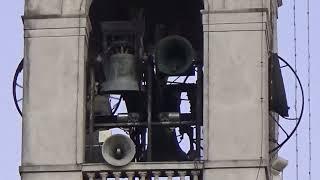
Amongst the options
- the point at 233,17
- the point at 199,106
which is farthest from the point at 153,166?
the point at 233,17

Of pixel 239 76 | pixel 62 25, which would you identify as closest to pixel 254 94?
pixel 239 76

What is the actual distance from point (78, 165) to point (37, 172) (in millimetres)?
577

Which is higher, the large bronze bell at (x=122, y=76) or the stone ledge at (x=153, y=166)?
the large bronze bell at (x=122, y=76)

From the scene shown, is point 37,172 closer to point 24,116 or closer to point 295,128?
point 24,116

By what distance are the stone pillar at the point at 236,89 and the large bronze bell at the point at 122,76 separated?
1.34m

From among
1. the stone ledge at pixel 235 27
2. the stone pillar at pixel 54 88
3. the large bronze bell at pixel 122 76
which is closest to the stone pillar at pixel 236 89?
the stone ledge at pixel 235 27

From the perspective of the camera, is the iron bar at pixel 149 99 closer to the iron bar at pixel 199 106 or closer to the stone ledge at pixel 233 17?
the iron bar at pixel 199 106

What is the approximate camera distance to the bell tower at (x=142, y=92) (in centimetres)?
3862

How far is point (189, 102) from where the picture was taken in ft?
133

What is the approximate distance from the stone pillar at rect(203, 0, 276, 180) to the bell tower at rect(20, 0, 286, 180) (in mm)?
14

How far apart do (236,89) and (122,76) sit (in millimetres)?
1951

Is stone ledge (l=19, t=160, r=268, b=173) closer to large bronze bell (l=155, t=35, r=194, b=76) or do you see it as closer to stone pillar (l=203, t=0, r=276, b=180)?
stone pillar (l=203, t=0, r=276, b=180)

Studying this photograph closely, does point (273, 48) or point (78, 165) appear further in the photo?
point (273, 48)

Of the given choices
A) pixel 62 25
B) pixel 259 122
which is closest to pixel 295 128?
pixel 259 122
